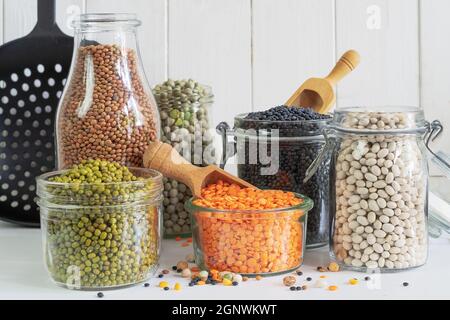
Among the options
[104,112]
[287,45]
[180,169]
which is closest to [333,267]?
[180,169]

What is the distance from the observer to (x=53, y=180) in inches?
38.1

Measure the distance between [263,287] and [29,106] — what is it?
1.85 feet

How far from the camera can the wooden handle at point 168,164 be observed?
3.54ft

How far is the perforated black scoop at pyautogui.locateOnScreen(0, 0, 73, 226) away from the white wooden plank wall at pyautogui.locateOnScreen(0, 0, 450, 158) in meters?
0.17

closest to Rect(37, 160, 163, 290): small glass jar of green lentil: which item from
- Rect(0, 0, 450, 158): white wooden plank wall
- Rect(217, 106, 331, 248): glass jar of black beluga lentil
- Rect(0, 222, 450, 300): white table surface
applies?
Rect(0, 222, 450, 300): white table surface

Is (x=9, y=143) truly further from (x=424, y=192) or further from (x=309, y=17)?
(x=424, y=192)

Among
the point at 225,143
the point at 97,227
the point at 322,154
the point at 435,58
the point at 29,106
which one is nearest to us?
the point at 97,227

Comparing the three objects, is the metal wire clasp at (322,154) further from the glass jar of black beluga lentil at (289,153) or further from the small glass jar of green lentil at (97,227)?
the small glass jar of green lentil at (97,227)

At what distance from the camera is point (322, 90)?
48.4 inches

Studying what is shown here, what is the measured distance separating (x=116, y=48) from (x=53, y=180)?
0.79 feet

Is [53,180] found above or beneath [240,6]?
beneath

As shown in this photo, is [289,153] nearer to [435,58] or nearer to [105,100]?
[105,100]

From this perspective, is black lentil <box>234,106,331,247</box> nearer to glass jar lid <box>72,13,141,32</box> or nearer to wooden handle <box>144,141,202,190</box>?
wooden handle <box>144,141,202,190</box>
